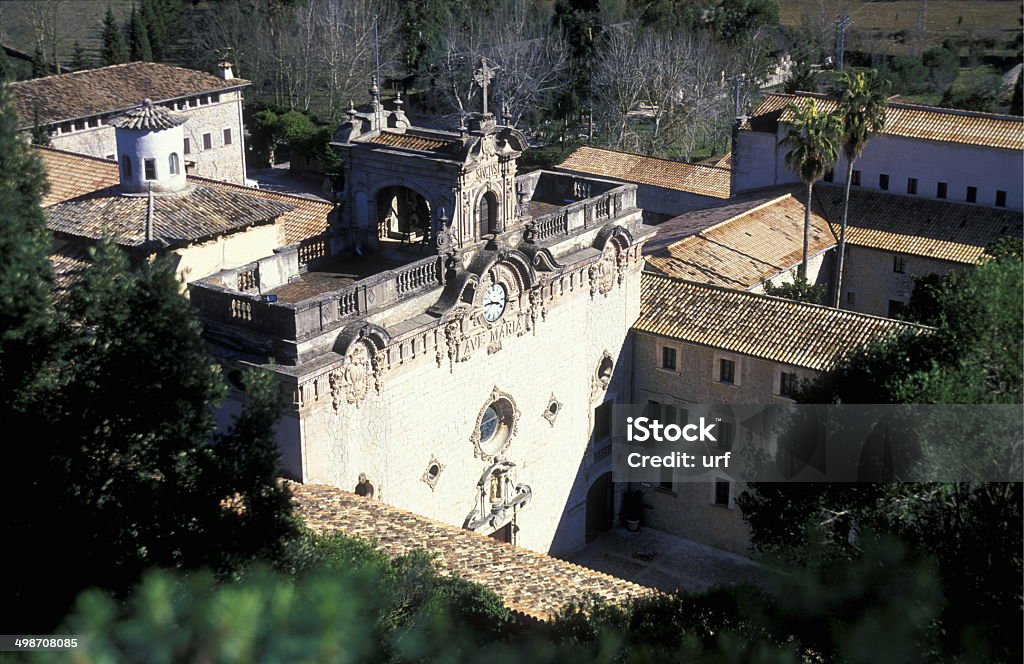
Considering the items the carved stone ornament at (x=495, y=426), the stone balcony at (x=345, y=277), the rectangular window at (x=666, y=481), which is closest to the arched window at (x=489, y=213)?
the stone balcony at (x=345, y=277)

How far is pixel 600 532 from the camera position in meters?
34.2

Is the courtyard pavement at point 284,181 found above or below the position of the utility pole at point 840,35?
below

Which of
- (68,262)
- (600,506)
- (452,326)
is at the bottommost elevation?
(600,506)

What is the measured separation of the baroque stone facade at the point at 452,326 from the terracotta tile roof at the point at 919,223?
12971 millimetres

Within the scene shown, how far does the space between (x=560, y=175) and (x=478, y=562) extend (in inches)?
472

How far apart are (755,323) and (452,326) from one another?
337 inches

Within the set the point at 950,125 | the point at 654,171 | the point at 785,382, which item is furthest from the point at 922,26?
the point at 785,382

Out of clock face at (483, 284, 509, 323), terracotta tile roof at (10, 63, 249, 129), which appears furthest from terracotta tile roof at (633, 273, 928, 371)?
terracotta tile roof at (10, 63, 249, 129)

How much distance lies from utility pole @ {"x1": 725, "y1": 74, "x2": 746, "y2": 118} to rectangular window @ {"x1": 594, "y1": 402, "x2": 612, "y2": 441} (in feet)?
87.0

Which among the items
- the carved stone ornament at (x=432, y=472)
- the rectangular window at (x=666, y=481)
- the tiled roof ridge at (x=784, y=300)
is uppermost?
the tiled roof ridge at (x=784, y=300)

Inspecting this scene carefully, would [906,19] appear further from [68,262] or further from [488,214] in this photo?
[68,262]

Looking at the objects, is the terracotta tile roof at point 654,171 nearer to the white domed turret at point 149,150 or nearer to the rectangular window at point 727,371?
the rectangular window at point 727,371

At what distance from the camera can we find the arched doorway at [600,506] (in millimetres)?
33719

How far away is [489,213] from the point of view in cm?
2823
